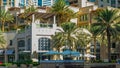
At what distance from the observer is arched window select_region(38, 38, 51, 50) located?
248 feet

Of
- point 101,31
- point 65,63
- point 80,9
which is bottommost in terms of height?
point 65,63

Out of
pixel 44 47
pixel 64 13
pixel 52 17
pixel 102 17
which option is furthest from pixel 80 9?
pixel 102 17

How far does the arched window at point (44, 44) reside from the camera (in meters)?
75.6

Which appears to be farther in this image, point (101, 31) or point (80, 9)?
point (80, 9)

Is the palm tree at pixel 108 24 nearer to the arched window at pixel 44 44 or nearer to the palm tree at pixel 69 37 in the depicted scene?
the palm tree at pixel 69 37

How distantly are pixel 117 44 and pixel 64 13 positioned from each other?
16899mm

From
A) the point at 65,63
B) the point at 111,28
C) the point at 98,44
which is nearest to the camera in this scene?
the point at 65,63

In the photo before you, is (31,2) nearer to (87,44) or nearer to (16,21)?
(16,21)

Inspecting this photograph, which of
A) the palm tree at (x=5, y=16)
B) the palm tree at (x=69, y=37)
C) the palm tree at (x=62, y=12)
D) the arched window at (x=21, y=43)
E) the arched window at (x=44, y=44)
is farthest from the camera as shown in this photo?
the palm tree at (x=5, y=16)

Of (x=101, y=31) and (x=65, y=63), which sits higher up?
(x=101, y=31)

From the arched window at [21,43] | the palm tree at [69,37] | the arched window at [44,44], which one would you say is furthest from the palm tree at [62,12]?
the palm tree at [69,37]

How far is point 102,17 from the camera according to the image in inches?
2571

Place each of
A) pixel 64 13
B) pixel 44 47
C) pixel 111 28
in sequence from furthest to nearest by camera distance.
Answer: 1. pixel 64 13
2. pixel 44 47
3. pixel 111 28

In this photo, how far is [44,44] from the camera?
7569 centimetres
